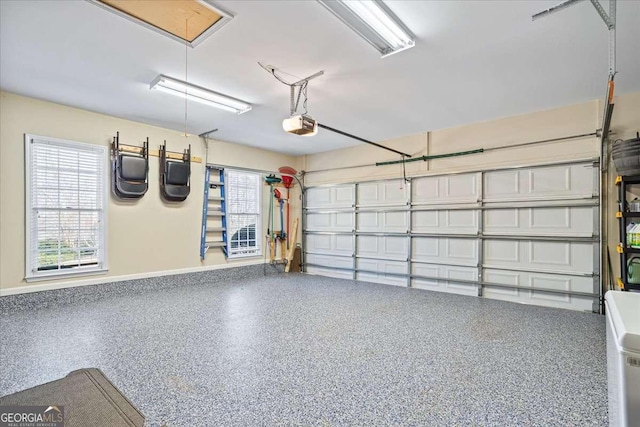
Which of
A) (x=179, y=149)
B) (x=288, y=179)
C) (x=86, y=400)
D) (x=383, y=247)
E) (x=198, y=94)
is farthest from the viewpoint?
(x=288, y=179)

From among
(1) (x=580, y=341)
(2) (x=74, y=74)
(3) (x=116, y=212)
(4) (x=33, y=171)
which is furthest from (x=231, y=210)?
(1) (x=580, y=341)

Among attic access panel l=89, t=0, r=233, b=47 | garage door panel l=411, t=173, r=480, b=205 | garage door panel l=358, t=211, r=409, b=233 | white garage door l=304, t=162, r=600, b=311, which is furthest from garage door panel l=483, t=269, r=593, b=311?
attic access panel l=89, t=0, r=233, b=47

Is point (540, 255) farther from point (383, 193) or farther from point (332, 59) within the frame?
point (332, 59)

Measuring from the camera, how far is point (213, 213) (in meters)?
6.44

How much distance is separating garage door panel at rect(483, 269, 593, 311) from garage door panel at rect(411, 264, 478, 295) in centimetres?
23

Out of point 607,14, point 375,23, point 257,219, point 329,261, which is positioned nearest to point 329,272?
point 329,261

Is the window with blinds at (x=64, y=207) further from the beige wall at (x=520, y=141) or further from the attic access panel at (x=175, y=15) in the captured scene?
the beige wall at (x=520, y=141)

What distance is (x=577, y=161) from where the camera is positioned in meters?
4.47

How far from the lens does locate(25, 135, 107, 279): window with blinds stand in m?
4.34

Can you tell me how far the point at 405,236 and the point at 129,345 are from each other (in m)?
4.84

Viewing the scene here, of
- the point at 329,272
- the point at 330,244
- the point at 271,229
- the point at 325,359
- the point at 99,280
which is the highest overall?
the point at 271,229

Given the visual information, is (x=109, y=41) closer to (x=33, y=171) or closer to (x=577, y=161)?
(x=33, y=171)

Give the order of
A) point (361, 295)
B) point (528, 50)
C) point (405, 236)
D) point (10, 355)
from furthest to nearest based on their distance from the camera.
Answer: point (405, 236) → point (361, 295) → point (528, 50) → point (10, 355)

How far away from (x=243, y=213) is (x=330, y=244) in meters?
2.16
